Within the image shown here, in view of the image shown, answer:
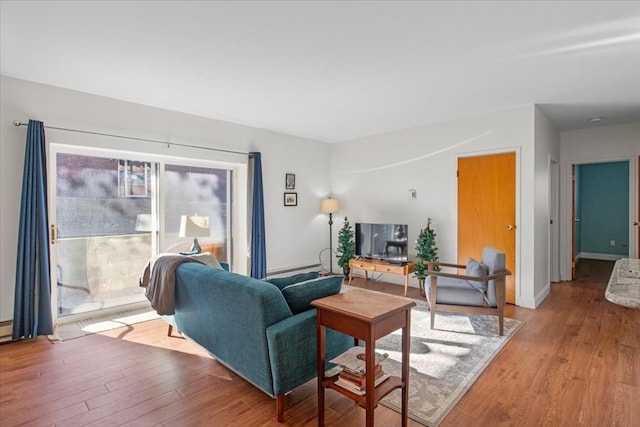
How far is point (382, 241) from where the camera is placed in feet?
17.1

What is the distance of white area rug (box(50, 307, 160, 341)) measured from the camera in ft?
11.0

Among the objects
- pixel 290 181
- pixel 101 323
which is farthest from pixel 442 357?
pixel 290 181

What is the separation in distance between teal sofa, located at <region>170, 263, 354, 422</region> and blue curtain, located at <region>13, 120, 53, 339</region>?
181cm

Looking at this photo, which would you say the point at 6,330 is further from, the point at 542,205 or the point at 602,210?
the point at 602,210

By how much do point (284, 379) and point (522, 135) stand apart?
3982mm

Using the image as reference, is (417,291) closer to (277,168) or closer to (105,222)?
(277,168)

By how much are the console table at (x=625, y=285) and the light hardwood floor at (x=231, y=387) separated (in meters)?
0.90

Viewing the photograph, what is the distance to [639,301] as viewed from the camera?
4.41ft

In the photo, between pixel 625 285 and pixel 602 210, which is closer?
pixel 625 285

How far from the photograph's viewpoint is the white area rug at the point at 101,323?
11.0 ft

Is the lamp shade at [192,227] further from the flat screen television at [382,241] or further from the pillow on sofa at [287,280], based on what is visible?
the flat screen television at [382,241]

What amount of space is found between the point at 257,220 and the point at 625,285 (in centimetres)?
417

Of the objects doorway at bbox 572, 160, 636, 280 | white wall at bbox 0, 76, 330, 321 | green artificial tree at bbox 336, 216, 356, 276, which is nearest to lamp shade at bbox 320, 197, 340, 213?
white wall at bbox 0, 76, 330, 321

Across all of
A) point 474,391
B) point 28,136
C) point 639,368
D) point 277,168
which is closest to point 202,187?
point 277,168
